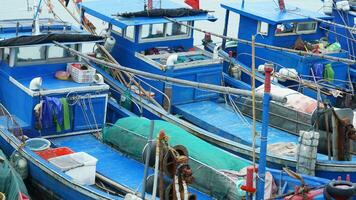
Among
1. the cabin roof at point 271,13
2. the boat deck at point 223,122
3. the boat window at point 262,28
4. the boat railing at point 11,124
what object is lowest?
the boat deck at point 223,122

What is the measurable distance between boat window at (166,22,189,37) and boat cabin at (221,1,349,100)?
2.00m

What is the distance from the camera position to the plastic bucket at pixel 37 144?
46.9ft

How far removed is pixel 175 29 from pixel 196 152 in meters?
5.48

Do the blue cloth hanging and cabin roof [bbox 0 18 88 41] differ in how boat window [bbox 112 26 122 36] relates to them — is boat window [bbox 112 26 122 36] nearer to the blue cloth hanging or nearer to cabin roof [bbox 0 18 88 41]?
cabin roof [bbox 0 18 88 41]

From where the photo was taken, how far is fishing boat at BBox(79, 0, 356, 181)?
16047 millimetres

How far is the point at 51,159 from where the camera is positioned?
542 inches

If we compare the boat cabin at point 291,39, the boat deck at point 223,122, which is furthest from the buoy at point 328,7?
the boat deck at point 223,122

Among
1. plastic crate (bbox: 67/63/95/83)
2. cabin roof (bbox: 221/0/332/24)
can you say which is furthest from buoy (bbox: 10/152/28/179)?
cabin roof (bbox: 221/0/332/24)

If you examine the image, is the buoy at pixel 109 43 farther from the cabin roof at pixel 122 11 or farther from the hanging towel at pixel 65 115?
the hanging towel at pixel 65 115

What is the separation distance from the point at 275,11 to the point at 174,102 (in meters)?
4.28

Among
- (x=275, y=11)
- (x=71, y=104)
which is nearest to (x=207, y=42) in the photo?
(x=275, y=11)

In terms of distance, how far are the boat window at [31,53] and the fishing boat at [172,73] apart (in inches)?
74.4

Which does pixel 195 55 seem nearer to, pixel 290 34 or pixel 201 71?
pixel 201 71

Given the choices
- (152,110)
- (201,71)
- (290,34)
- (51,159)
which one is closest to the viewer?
(51,159)
